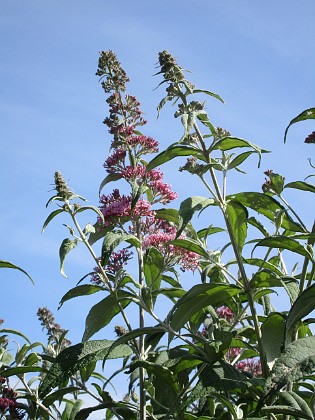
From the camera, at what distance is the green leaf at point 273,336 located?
3.05m

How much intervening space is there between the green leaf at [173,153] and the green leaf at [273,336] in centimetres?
90

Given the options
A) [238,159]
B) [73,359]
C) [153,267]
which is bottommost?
[73,359]

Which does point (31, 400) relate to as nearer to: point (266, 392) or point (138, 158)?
point (138, 158)

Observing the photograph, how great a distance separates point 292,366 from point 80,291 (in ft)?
5.06

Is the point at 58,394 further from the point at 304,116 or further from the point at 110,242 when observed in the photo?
the point at 304,116

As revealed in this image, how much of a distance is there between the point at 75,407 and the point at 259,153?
1953mm

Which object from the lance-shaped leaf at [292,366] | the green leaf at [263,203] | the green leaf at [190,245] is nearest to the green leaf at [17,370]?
the green leaf at [190,245]

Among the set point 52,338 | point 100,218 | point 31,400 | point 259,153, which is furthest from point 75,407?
point 259,153

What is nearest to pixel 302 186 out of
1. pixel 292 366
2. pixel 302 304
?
pixel 302 304

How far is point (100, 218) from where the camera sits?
3824 mm

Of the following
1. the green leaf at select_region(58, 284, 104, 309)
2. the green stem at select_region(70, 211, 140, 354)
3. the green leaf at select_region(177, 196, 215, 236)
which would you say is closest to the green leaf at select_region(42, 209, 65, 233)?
the green stem at select_region(70, 211, 140, 354)

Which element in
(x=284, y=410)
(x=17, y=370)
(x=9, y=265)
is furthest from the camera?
(x=17, y=370)

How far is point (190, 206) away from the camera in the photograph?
10.2 feet

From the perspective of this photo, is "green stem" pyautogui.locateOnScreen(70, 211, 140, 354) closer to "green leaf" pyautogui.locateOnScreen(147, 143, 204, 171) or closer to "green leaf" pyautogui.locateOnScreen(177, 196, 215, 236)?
"green leaf" pyautogui.locateOnScreen(147, 143, 204, 171)
